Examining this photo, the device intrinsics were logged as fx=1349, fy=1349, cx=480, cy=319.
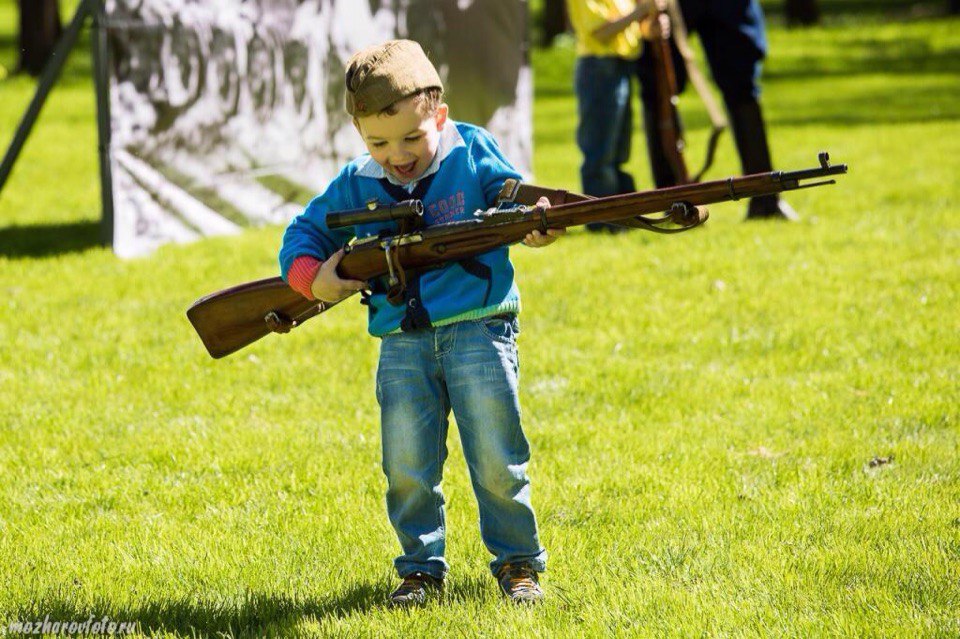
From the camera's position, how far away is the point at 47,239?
10.9 metres

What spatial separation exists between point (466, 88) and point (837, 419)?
25.2 feet

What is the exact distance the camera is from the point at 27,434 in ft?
20.5

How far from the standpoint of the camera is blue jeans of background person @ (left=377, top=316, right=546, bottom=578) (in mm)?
4203

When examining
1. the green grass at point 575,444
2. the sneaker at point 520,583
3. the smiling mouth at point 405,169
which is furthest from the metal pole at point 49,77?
the sneaker at point 520,583

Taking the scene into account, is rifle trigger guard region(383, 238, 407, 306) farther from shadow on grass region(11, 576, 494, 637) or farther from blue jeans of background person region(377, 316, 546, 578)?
shadow on grass region(11, 576, 494, 637)

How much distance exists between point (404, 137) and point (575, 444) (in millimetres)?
2273

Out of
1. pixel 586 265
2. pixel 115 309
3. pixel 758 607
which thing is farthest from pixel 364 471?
pixel 586 265

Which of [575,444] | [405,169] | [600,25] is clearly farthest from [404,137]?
[600,25]

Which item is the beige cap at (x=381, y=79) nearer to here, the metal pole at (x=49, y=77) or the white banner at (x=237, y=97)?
the metal pole at (x=49, y=77)

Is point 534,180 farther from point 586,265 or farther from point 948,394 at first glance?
point 948,394

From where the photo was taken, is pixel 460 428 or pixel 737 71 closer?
pixel 460 428

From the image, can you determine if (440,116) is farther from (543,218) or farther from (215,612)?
(215,612)

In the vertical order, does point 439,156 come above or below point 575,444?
above

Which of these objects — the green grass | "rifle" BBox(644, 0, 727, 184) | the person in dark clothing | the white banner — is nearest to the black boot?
the person in dark clothing
